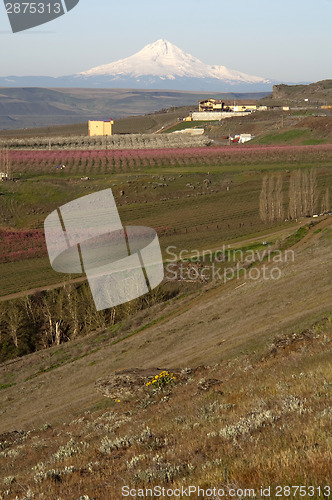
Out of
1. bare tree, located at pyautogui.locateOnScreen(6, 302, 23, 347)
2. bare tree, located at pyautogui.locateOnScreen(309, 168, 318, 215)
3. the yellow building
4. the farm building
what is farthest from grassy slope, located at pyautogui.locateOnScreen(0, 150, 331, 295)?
the farm building

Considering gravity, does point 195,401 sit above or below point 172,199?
above

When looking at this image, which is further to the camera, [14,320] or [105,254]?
[105,254]

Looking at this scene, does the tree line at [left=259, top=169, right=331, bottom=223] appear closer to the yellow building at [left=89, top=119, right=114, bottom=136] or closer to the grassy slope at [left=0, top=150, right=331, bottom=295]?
the grassy slope at [left=0, top=150, right=331, bottom=295]

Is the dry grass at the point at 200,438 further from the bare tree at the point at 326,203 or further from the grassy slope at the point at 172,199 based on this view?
the bare tree at the point at 326,203

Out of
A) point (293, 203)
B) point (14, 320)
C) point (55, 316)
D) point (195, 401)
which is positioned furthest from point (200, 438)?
point (293, 203)

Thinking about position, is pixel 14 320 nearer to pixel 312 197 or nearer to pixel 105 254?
pixel 105 254

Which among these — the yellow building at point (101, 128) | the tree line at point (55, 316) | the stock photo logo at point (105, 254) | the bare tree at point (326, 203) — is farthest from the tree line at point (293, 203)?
the yellow building at point (101, 128)
